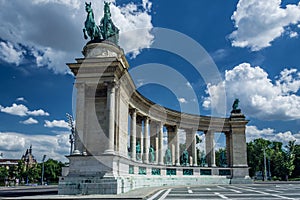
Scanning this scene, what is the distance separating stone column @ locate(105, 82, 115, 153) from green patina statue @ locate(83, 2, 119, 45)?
6376 mm

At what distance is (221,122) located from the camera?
6462 cm

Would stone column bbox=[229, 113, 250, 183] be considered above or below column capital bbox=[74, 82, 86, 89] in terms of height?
below

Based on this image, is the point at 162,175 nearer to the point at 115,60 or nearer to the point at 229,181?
the point at 229,181

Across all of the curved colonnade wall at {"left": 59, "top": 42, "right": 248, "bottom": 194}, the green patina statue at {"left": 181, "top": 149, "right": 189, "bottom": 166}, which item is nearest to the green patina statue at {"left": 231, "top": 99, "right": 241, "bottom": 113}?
the green patina statue at {"left": 181, "top": 149, "right": 189, "bottom": 166}

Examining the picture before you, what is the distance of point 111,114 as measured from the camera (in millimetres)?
31875

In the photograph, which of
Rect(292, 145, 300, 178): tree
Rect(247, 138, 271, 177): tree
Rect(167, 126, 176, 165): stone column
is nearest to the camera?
Rect(167, 126, 176, 165): stone column

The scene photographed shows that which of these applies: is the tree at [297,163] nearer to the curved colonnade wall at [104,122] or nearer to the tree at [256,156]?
the tree at [256,156]

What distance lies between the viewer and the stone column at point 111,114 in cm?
3111

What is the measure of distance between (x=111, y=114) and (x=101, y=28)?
11.2m

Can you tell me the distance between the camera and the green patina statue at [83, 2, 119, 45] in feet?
116

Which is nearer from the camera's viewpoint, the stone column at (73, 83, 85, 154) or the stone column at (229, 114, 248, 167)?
the stone column at (73, 83, 85, 154)

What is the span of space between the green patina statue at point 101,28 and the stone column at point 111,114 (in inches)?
251

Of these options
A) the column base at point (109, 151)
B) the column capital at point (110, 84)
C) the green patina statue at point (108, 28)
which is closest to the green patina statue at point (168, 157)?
the green patina statue at point (108, 28)

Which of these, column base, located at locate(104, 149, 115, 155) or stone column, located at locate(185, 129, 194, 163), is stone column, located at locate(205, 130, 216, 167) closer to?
stone column, located at locate(185, 129, 194, 163)
